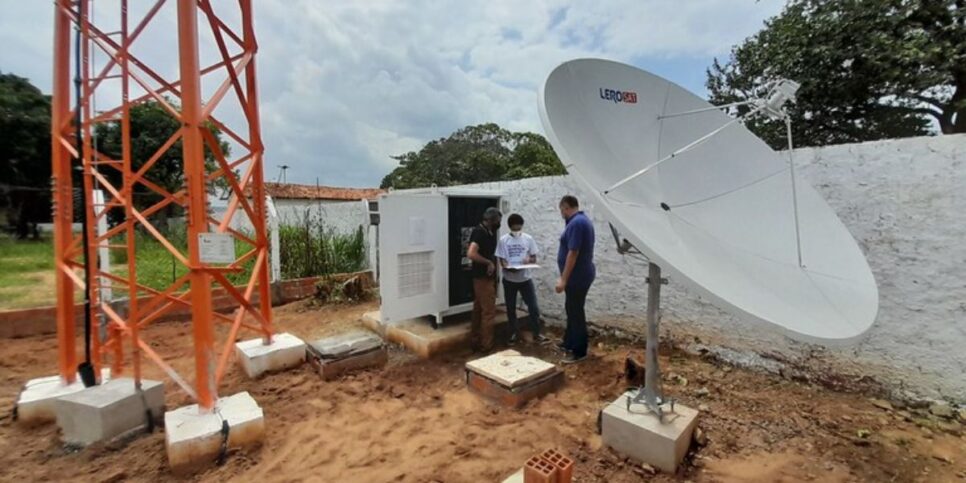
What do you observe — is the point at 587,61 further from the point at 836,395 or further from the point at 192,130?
the point at 836,395

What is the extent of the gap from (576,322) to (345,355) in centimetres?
233

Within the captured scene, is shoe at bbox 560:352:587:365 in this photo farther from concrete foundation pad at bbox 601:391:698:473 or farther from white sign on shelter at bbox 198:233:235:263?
white sign on shelter at bbox 198:233:235:263

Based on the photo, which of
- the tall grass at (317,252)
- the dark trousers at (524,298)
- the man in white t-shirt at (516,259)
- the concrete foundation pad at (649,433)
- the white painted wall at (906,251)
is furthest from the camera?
the tall grass at (317,252)

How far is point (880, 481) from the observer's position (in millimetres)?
2555

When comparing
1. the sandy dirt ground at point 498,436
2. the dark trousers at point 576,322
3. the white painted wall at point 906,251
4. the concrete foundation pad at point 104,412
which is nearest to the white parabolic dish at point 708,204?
A: the white painted wall at point 906,251

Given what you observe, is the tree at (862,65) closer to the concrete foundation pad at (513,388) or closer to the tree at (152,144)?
the concrete foundation pad at (513,388)

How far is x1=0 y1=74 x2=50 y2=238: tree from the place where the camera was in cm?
1470

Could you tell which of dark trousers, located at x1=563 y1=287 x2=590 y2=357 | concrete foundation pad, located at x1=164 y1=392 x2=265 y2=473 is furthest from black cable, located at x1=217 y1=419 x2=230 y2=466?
dark trousers, located at x1=563 y1=287 x2=590 y2=357

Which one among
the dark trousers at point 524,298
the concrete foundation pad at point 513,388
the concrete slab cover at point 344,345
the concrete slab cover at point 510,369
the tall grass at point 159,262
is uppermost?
the tall grass at point 159,262

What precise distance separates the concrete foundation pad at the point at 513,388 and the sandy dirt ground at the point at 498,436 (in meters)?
0.09

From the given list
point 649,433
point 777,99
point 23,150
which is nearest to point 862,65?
point 777,99

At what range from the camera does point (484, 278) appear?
467 centimetres

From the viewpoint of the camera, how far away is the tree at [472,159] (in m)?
24.2

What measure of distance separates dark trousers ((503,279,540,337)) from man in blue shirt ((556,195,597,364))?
20.4 inches
